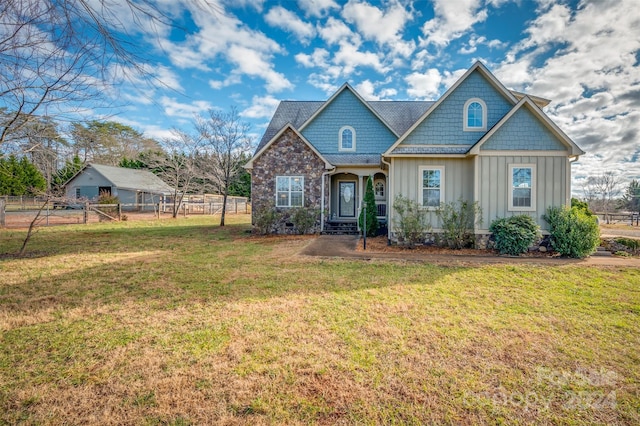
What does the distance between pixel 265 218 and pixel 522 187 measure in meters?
10.1

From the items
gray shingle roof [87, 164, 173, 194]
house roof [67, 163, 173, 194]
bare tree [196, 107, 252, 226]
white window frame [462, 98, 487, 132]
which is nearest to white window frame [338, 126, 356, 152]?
white window frame [462, 98, 487, 132]

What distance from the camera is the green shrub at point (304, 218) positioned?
1325cm

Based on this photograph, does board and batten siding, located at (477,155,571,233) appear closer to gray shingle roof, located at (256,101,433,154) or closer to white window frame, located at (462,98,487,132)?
white window frame, located at (462,98,487,132)

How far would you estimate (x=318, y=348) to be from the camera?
3.30 metres

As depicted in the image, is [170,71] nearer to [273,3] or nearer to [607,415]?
[273,3]

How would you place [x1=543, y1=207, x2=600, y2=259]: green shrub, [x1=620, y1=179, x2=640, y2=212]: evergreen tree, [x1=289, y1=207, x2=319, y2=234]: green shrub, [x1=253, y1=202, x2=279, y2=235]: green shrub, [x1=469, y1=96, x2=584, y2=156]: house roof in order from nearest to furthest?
[x1=543, y1=207, x2=600, y2=259]: green shrub → [x1=469, y1=96, x2=584, y2=156]: house roof → [x1=253, y1=202, x2=279, y2=235]: green shrub → [x1=289, y1=207, x2=319, y2=234]: green shrub → [x1=620, y1=179, x2=640, y2=212]: evergreen tree

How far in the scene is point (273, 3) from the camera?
3193 mm

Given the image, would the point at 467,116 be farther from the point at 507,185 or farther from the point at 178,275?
the point at 178,275

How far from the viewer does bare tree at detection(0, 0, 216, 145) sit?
2562mm

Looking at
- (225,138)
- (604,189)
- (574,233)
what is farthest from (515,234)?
(604,189)

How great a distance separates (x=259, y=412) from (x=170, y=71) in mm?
3560

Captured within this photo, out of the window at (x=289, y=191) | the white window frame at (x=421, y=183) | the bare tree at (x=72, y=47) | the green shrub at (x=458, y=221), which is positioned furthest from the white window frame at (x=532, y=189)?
the bare tree at (x=72, y=47)

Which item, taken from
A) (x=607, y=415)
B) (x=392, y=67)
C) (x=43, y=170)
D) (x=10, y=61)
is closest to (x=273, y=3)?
(x=10, y=61)

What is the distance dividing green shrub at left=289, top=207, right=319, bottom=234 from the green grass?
269 inches
